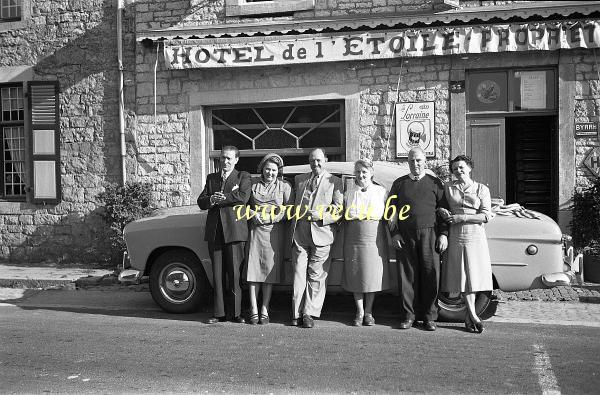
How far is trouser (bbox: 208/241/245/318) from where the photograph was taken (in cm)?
739

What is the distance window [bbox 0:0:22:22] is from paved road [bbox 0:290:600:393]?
24.7 feet

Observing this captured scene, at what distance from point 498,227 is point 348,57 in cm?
503

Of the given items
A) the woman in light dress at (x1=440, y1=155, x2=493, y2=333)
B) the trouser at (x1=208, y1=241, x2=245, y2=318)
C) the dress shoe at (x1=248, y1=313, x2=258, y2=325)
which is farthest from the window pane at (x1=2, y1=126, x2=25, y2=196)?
the woman in light dress at (x1=440, y1=155, x2=493, y2=333)

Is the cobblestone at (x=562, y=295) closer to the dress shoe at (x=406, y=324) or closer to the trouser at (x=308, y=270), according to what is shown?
the dress shoe at (x=406, y=324)

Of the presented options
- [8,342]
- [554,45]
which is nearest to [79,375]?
[8,342]

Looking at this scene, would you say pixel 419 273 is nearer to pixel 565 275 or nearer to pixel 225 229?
pixel 565 275

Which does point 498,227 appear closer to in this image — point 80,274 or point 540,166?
point 540,166

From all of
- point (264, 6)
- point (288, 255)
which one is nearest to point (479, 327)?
point (288, 255)

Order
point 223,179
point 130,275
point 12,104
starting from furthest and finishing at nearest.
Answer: point 12,104 < point 130,275 < point 223,179

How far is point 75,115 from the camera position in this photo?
1266 centimetres

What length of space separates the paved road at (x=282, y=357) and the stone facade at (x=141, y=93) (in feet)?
15.6

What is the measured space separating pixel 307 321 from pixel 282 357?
4.04 ft

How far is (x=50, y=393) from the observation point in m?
4.96

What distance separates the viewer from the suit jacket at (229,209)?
7305mm
